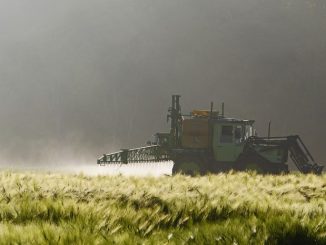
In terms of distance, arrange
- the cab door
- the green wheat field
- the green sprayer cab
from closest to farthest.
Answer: the green wheat field → the green sprayer cab → the cab door

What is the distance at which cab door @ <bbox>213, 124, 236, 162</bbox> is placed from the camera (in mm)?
25953

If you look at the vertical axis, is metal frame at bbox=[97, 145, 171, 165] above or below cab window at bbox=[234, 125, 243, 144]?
below

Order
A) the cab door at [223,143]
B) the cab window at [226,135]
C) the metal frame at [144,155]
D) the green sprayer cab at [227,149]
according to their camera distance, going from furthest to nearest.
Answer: the metal frame at [144,155] → the cab window at [226,135] → the cab door at [223,143] → the green sprayer cab at [227,149]

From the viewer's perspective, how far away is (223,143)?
2609 centimetres

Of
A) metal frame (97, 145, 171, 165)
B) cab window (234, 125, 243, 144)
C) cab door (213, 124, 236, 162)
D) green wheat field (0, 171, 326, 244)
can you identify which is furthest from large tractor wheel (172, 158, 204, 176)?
green wheat field (0, 171, 326, 244)

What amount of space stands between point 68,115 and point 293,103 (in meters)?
76.7

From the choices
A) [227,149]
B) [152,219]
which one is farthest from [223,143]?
[152,219]

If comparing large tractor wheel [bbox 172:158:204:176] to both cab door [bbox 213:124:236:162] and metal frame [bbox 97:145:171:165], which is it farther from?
metal frame [bbox 97:145:171:165]

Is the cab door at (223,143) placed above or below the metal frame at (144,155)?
above

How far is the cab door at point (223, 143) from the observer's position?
25953 millimetres

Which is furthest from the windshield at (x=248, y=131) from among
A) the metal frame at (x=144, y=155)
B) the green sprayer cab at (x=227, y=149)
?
the metal frame at (x=144, y=155)

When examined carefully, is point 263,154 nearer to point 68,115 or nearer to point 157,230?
point 157,230

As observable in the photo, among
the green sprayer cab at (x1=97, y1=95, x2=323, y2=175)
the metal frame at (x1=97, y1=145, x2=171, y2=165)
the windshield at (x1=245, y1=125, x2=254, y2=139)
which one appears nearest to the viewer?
the green sprayer cab at (x1=97, y1=95, x2=323, y2=175)

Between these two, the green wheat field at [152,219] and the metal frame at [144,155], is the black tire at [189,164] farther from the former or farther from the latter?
the green wheat field at [152,219]
